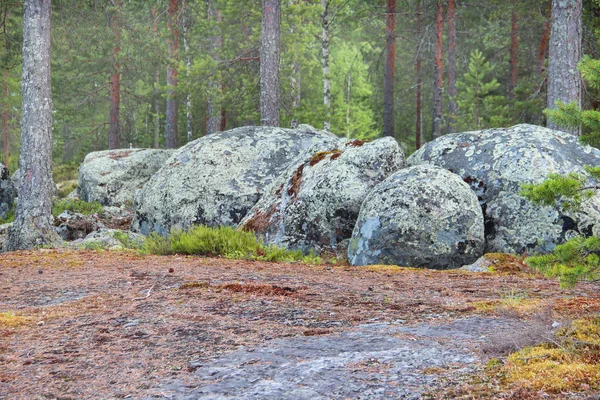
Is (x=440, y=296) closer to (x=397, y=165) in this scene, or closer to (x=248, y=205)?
(x=397, y=165)

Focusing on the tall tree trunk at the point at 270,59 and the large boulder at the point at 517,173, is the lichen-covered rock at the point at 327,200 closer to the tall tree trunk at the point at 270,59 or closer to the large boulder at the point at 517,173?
the large boulder at the point at 517,173

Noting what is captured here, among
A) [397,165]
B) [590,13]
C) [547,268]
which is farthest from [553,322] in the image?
[590,13]

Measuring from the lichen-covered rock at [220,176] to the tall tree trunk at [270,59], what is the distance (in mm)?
2030

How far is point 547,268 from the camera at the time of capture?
12.6 feet

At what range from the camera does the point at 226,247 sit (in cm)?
858

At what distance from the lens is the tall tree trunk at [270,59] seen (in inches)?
558

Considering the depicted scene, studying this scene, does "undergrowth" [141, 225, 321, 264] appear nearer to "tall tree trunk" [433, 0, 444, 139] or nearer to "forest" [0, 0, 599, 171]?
"forest" [0, 0, 599, 171]

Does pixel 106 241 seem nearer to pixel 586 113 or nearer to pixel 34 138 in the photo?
pixel 34 138

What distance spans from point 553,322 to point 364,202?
16.0ft

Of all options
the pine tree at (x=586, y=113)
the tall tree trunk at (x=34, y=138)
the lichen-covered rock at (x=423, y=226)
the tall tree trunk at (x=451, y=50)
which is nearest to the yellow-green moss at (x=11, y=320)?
the pine tree at (x=586, y=113)

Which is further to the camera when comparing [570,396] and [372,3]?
[372,3]

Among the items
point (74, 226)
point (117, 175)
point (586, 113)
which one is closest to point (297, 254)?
point (586, 113)

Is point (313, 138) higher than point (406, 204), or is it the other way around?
point (313, 138)

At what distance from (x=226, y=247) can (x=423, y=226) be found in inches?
113
